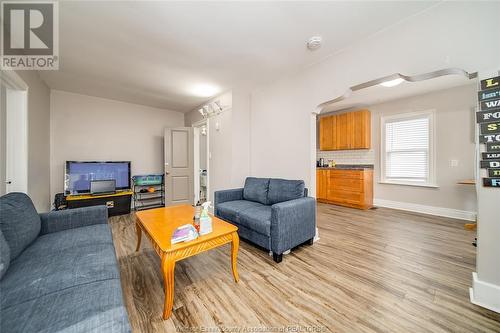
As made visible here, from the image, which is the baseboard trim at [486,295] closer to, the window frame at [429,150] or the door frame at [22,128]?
the window frame at [429,150]

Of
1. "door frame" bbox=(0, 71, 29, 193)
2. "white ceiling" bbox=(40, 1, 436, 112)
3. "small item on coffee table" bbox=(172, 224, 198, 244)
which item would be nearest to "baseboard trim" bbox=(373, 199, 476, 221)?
"white ceiling" bbox=(40, 1, 436, 112)

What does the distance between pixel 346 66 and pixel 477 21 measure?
103 centimetres

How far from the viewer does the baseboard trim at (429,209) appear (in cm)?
348

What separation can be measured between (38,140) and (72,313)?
3440mm

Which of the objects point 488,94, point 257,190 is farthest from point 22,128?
point 488,94

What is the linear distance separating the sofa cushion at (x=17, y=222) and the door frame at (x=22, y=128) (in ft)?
3.37

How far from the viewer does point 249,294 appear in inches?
64.5

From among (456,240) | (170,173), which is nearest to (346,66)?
(456,240)

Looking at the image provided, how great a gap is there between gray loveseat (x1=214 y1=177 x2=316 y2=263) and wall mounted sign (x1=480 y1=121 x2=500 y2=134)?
5.34 feet

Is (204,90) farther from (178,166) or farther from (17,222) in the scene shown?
(17,222)

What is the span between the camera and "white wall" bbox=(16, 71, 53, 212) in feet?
8.59

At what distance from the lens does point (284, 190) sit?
8.91 ft

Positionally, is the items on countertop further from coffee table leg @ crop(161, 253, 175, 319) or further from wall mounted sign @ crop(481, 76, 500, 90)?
coffee table leg @ crop(161, 253, 175, 319)

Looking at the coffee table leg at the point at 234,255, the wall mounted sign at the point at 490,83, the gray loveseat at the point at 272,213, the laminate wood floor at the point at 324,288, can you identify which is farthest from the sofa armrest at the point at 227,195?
the wall mounted sign at the point at 490,83
